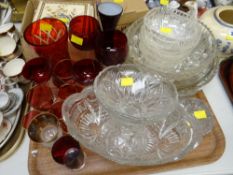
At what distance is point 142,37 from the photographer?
2.35ft

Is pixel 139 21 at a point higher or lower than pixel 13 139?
higher

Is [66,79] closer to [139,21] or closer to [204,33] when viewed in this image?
[139,21]

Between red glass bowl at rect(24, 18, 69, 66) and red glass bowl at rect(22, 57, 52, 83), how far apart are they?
0.06 feet

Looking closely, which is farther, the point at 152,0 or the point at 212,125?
the point at 152,0

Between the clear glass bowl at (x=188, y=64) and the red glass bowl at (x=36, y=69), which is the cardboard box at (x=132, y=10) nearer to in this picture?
the clear glass bowl at (x=188, y=64)

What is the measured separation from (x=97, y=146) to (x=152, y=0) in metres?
0.66

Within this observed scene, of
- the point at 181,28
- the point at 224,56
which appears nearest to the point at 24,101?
the point at 181,28

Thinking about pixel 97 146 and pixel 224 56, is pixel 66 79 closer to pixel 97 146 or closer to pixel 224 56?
pixel 97 146

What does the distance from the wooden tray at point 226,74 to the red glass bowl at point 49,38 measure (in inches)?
20.1

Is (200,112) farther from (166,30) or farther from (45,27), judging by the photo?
(45,27)

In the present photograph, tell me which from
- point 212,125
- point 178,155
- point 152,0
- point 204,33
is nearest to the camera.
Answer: point 178,155

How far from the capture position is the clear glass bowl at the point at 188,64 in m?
0.69

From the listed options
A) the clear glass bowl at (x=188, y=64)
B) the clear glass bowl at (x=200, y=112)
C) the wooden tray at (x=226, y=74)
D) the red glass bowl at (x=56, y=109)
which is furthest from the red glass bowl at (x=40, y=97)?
the wooden tray at (x=226, y=74)

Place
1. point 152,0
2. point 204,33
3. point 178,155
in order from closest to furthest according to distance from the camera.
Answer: point 178,155 < point 204,33 < point 152,0
